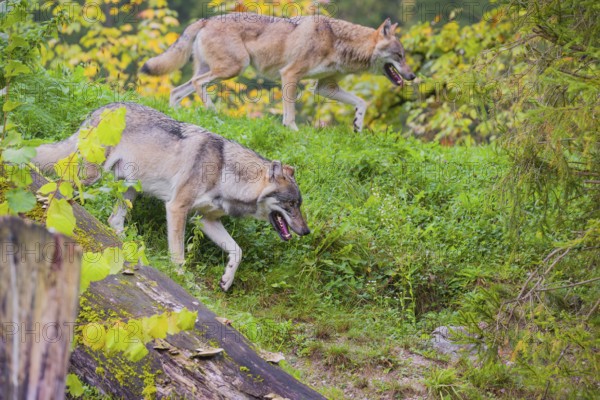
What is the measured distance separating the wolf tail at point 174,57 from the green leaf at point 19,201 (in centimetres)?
751

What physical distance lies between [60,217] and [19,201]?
0.21 m

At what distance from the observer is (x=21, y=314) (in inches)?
107

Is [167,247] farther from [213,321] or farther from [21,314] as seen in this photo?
[21,314]

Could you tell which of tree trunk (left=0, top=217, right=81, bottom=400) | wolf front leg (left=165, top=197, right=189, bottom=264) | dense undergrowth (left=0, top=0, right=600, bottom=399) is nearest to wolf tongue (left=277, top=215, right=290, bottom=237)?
dense undergrowth (left=0, top=0, right=600, bottom=399)

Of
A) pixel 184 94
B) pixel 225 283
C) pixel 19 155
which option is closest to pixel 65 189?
pixel 19 155

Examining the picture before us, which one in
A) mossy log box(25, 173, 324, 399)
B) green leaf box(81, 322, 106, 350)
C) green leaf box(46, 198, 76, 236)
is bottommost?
mossy log box(25, 173, 324, 399)

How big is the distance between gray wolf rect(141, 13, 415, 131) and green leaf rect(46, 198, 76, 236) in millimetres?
7457

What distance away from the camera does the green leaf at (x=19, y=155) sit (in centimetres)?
328

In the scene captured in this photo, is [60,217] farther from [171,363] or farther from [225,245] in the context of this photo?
[225,245]

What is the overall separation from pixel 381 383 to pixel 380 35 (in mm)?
6835

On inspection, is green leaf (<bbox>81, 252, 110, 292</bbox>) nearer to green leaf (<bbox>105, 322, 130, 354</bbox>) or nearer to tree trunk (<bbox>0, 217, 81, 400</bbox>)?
green leaf (<bbox>105, 322, 130, 354</bbox>)

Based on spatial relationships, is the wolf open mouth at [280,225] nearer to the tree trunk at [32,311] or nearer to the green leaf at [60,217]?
the green leaf at [60,217]

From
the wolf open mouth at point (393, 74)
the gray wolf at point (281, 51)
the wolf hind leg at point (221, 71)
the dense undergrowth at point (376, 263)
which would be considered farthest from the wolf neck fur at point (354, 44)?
the dense undergrowth at point (376, 263)

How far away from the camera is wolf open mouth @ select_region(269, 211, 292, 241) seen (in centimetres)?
752
